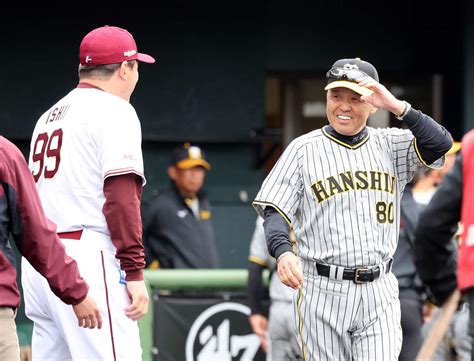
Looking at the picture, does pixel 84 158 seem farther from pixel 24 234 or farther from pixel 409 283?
pixel 409 283

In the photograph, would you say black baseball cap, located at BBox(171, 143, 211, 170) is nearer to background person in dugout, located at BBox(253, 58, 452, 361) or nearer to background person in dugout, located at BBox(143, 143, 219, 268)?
background person in dugout, located at BBox(143, 143, 219, 268)

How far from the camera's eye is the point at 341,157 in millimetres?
5367

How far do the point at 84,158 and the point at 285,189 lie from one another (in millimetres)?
927

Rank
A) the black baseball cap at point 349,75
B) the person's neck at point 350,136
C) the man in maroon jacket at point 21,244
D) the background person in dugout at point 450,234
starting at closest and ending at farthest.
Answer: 1. the background person in dugout at point 450,234
2. the man in maroon jacket at point 21,244
3. the black baseball cap at point 349,75
4. the person's neck at point 350,136

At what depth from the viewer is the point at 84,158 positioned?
5.02m

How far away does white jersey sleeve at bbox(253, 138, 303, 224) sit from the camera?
5.33m

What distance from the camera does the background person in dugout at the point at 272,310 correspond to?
278 inches

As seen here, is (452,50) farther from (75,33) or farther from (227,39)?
(75,33)

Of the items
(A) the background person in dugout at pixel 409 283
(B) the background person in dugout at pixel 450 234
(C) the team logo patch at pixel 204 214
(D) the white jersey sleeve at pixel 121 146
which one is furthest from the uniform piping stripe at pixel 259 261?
(B) the background person in dugout at pixel 450 234

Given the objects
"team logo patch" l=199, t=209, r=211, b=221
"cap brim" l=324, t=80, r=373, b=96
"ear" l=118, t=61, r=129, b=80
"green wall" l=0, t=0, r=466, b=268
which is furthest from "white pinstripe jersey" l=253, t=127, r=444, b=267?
"green wall" l=0, t=0, r=466, b=268

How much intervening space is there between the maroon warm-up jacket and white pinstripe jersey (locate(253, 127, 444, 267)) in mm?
1206

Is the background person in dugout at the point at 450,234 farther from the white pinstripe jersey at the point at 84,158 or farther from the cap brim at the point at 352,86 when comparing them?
the white pinstripe jersey at the point at 84,158

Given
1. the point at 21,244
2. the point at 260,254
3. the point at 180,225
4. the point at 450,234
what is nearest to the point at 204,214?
the point at 180,225

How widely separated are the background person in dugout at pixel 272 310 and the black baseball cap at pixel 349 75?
→ 5.57 feet
